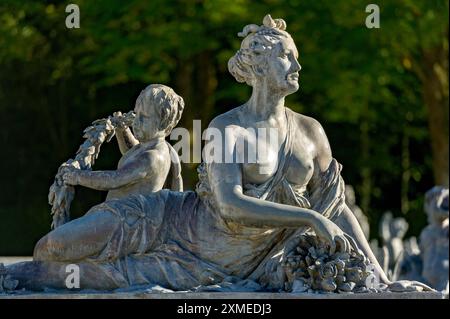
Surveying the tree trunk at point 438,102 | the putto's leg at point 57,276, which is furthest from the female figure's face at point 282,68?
the tree trunk at point 438,102

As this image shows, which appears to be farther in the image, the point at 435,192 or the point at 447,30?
the point at 447,30

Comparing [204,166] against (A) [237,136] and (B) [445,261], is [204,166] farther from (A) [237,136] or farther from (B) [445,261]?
(B) [445,261]

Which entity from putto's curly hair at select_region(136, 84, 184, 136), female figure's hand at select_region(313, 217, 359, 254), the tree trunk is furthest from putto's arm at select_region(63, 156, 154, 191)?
A: the tree trunk

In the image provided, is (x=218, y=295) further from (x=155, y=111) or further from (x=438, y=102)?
(x=438, y=102)

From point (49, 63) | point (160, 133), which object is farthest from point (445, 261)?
point (49, 63)

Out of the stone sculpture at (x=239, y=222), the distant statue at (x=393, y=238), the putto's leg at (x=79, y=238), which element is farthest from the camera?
the distant statue at (x=393, y=238)

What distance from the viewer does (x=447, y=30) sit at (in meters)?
24.3

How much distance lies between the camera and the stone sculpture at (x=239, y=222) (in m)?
9.80

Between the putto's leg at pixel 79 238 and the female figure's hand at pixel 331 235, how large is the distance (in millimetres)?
1406

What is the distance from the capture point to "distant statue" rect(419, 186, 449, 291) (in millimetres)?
17547

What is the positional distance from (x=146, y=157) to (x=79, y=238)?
81 cm

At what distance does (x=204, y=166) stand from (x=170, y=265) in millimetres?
711

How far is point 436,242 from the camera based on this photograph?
719 inches

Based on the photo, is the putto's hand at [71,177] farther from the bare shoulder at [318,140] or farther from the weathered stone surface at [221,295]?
the bare shoulder at [318,140]
